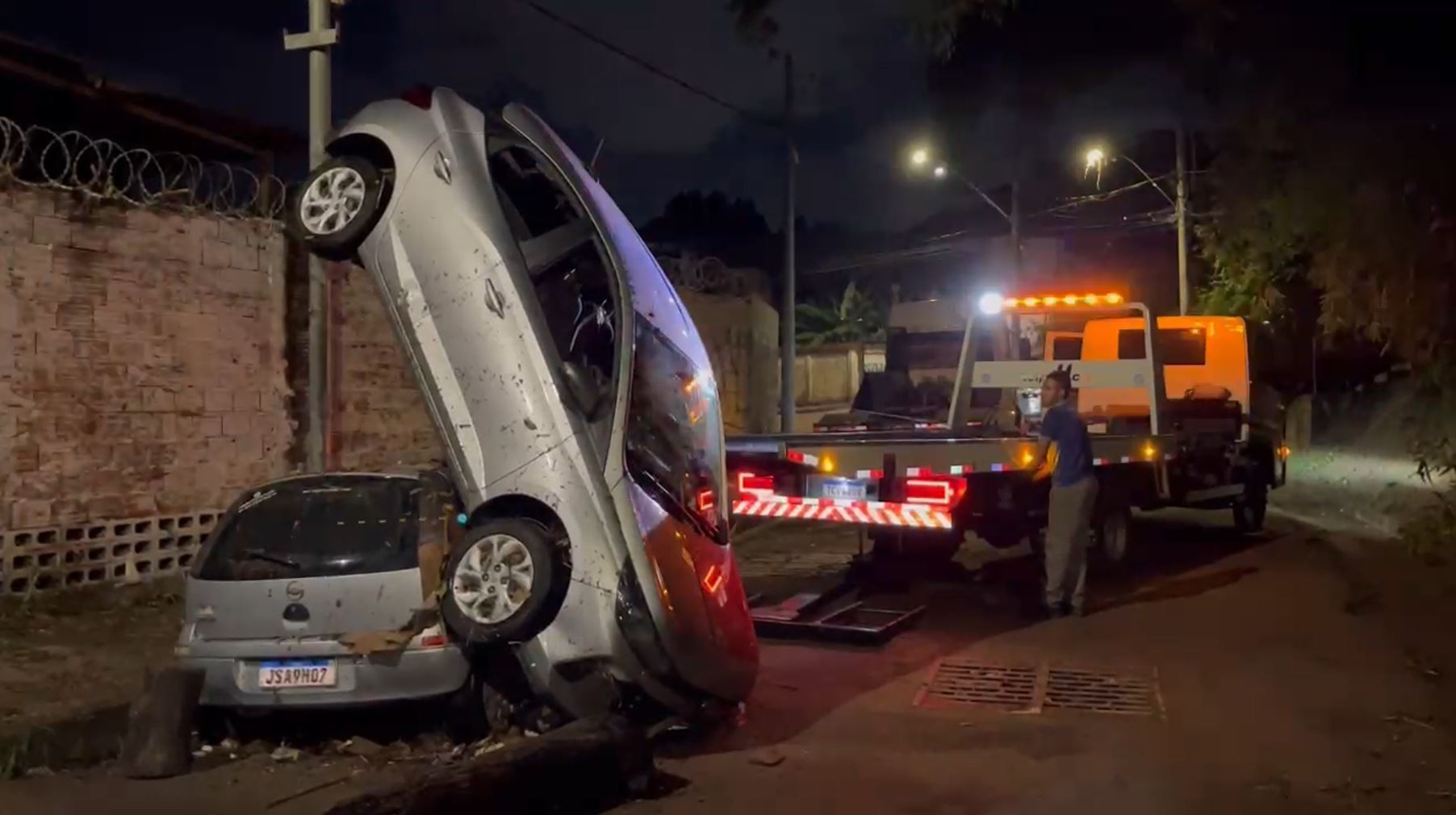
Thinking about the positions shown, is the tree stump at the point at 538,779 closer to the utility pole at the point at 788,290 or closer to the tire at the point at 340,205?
the tire at the point at 340,205

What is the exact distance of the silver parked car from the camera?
19.5 ft

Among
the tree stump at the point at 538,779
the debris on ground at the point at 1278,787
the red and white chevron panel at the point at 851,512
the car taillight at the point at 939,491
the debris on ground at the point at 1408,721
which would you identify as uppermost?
the car taillight at the point at 939,491

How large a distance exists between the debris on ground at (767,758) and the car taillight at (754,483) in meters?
3.83

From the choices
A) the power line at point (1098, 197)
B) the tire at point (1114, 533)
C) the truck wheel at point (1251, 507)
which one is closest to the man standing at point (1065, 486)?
the tire at point (1114, 533)

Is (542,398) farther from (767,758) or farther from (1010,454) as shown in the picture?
(1010,454)

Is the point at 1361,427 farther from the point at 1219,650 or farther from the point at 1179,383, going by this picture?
the point at 1219,650

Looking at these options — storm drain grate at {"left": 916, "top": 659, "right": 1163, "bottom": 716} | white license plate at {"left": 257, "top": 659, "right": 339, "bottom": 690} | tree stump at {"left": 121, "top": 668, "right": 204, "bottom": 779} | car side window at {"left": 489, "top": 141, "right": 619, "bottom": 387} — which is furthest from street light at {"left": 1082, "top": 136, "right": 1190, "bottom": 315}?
tree stump at {"left": 121, "top": 668, "right": 204, "bottom": 779}

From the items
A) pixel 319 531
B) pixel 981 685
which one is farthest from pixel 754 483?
pixel 319 531

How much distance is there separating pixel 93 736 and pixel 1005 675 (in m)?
5.06

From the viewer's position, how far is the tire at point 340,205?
6113 millimetres

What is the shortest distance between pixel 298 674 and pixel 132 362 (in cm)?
478

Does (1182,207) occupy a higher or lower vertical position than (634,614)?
higher

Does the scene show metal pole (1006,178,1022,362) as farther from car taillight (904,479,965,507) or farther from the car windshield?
the car windshield

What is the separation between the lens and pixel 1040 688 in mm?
7859
